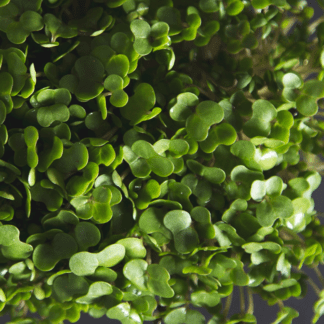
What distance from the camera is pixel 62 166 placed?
0.60 metres

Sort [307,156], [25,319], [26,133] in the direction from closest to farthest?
1. [26,133]
2. [25,319]
3. [307,156]

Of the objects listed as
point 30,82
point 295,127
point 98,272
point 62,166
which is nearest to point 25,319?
point 98,272

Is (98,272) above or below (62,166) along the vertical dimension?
below

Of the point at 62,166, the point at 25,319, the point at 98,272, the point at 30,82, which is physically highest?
the point at 30,82

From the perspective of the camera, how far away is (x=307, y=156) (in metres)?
0.84

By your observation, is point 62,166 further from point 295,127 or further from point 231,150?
point 295,127

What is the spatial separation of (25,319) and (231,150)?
53 cm

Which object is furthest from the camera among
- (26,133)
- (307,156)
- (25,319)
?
(307,156)

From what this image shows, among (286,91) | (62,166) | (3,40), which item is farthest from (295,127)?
(3,40)

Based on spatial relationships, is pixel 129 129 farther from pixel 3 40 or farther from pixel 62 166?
pixel 3 40

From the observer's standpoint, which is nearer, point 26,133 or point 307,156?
point 26,133

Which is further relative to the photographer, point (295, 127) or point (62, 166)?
point (295, 127)

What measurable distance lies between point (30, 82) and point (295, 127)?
52cm

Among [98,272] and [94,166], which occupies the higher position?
[94,166]
